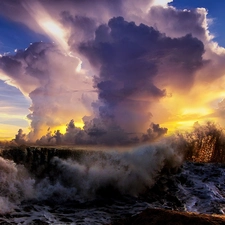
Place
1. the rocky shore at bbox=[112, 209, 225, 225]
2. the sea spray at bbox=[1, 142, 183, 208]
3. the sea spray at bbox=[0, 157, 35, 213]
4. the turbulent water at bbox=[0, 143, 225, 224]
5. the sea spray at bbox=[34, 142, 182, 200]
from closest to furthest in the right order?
the rocky shore at bbox=[112, 209, 225, 225]
the turbulent water at bbox=[0, 143, 225, 224]
the sea spray at bbox=[0, 157, 35, 213]
the sea spray at bbox=[1, 142, 183, 208]
the sea spray at bbox=[34, 142, 182, 200]

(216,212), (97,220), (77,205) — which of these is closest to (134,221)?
(97,220)

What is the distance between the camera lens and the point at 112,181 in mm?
20188

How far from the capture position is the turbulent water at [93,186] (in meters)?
14.4

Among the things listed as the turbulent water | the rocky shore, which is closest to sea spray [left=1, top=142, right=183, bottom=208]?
the turbulent water

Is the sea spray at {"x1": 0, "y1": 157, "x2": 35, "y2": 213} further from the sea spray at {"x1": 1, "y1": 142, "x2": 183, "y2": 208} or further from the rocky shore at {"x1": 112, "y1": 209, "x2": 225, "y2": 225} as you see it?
the rocky shore at {"x1": 112, "y1": 209, "x2": 225, "y2": 225}

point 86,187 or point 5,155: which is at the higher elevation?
point 5,155

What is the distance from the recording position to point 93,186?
1898 cm

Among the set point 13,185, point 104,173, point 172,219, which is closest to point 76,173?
point 104,173

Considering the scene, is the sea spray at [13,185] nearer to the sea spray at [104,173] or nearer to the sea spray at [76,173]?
the sea spray at [76,173]

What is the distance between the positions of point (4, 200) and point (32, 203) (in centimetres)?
160

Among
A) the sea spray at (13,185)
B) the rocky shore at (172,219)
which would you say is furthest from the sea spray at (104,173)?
the rocky shore at (172,219)

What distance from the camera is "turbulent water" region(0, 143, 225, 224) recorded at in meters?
14.4

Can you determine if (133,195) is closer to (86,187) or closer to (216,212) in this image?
(86,187)

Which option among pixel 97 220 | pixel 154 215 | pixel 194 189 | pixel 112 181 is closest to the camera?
pixel 154 215
